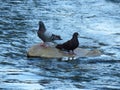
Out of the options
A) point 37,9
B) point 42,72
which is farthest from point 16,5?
point 42,72

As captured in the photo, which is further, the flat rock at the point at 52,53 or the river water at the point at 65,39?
the flat rock at the point at 52,53

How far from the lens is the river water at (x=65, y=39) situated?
14.8 m

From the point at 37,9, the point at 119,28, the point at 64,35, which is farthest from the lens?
the point at 37,9

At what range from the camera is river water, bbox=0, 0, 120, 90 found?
14836mm

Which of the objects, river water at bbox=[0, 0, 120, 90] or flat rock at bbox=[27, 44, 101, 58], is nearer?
river water at bbox=[0, 0, 120, 90]

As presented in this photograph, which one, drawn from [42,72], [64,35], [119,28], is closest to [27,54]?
[42,72]

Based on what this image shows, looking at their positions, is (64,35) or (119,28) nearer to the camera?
(64,35)

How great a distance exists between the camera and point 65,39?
71.8 ft

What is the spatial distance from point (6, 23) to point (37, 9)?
5474 millimetres

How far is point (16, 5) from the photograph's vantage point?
3192 centimetres

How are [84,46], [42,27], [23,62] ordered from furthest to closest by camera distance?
[84,46], [42,27], [23,62]

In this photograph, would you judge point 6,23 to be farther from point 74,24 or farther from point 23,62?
point 23,62

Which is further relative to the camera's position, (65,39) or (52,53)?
(65,39)

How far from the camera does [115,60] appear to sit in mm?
17812
